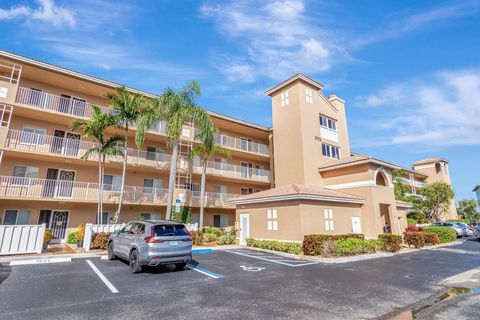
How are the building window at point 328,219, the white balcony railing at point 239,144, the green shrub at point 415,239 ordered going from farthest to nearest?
1. the white balcony railing at point 239,144
2. the green shrub at point 415,239
3. the building window at point 328,219

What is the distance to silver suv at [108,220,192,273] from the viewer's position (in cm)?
903

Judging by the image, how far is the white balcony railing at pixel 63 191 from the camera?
16422mm

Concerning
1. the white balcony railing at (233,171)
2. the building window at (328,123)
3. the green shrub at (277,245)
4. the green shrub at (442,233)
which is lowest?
the green shrub at (277,245)

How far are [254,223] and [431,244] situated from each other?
14770 millimetres

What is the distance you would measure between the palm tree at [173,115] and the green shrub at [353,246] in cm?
1156

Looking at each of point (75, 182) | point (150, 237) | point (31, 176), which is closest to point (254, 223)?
point (150, 237)

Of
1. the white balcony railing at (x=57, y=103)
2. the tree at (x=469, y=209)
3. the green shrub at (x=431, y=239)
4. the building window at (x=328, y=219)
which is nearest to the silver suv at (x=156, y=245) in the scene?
the building window at (x=328, y=219)

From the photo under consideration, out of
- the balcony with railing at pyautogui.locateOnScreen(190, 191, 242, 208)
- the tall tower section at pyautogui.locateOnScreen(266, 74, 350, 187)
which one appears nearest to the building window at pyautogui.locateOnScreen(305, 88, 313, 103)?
the tall tower section at pyautogui.locateOnScreen(266, 74, 350, 187)

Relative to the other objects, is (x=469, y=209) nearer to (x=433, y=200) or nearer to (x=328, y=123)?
(x=433, y=200)

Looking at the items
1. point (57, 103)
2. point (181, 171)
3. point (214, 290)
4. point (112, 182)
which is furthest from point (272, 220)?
point (57, 103)

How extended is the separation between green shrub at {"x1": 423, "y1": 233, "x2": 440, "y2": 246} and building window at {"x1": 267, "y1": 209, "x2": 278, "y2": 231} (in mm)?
12687

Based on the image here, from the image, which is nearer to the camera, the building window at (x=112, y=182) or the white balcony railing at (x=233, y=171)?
the building window at (x=112, y=182)

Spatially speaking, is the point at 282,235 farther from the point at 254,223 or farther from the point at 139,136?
the point at 139,136

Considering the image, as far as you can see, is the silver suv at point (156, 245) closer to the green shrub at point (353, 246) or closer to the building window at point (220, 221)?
the green shrub at point (353, 246)
